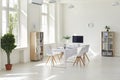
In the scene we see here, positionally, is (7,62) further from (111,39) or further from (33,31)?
(111,39)

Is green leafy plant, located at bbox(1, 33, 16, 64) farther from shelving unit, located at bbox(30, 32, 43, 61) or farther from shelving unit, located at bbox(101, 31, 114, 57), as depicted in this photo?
shelving unit, located at bbox(101, 31, 114, 57)

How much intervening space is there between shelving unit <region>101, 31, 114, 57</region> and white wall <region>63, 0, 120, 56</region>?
265mm

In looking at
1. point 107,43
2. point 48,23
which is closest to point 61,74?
point 107,43

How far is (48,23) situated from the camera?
12914 millimetres

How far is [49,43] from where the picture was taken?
41.6ft

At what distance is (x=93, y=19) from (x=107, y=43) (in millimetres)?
1575

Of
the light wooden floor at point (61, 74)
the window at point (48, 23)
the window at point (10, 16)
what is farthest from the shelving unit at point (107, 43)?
the window at point (10, 16)

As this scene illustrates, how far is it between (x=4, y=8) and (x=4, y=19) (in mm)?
445

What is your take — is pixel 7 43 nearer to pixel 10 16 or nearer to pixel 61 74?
pixel 10 16

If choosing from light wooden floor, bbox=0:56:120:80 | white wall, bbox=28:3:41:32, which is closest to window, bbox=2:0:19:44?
white wall, bbox=28:3:41:32

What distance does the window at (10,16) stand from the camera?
30.2 ft

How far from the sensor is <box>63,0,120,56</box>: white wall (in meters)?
12.5

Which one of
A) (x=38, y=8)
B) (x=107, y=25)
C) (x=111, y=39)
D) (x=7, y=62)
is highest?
(x=38, y=8)

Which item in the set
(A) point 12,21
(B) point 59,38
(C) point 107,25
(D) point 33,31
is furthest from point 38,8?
(C) point 107,25
